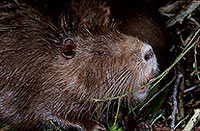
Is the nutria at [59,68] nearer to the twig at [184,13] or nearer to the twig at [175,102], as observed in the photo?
the twig at [175,102]

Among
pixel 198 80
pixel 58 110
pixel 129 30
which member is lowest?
pixel 198 80

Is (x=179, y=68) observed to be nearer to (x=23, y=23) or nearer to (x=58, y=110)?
(x=58, y=110)

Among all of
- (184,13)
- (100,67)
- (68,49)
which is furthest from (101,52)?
(184,13)

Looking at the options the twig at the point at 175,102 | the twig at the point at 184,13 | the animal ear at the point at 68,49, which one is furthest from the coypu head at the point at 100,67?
the twig at the point at 184,13

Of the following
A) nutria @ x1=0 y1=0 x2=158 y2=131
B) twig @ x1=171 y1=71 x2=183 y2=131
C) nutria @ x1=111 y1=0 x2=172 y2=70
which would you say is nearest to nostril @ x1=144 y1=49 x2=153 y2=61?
nutria @ x1=0 y1=0 x2=158 y2=131

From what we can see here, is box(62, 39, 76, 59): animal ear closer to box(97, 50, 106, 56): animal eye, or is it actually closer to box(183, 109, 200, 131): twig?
box(97, 50, 106, 56): animal eye

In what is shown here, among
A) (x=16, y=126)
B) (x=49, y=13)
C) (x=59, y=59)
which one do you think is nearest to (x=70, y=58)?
(x=59, y=59)
